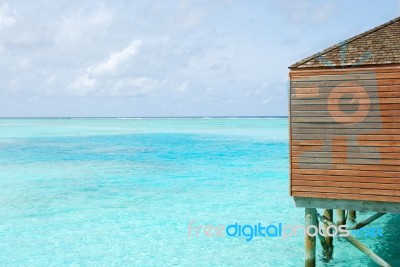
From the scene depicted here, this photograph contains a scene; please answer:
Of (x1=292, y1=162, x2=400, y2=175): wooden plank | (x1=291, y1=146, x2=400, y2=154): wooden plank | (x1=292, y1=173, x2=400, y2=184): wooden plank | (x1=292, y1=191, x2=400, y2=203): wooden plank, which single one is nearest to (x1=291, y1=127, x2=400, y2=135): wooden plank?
(x1=291, y1=146, x2=400, y2=154): wooden plank

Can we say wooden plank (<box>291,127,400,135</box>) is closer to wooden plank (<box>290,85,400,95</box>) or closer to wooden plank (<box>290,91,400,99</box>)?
wooden plank (<box>290,91,400,99</box>)

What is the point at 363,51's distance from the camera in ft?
29.9

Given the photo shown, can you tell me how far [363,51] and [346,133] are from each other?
6.25 ft

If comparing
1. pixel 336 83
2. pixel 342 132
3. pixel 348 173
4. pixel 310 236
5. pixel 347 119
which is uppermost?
pixel 336 83

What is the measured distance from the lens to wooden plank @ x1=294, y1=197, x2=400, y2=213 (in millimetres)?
8805

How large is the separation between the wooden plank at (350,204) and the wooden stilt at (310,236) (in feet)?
1.80

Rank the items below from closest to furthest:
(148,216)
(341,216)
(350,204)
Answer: (350,204), (341,216), (148,216)

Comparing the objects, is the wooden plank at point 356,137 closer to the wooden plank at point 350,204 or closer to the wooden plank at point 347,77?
the wooden plank at point 347,77

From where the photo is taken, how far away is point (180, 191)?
23203mm

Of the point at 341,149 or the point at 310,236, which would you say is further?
the point at 310,236

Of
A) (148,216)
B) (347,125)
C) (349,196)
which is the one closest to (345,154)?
(347,125)

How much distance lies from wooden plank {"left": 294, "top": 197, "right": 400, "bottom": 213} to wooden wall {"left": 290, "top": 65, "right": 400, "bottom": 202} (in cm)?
18

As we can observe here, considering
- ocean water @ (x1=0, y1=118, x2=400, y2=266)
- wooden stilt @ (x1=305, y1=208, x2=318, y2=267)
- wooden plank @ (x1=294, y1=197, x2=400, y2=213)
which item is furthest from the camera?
ocean water @ (x1=0, y1=118, x2=400, y2=266)

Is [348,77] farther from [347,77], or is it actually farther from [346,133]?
[346,133]
